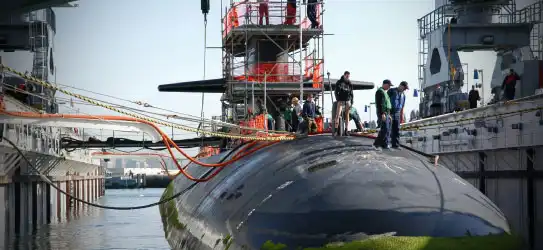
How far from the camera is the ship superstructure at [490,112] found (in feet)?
66.4

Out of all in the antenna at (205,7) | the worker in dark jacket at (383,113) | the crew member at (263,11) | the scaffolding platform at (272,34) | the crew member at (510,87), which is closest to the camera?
the worker in dark jacket at (383,113)

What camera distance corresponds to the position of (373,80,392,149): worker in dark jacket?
1384cm

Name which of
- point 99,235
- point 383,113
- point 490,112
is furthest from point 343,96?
point 99,235

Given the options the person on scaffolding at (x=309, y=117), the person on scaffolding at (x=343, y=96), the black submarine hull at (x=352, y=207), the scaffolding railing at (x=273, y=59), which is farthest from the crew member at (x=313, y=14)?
the black submarine hull at (x=352, y=207)

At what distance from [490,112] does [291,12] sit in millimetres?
11511

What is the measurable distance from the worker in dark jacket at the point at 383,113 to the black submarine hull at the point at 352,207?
25 centimetres

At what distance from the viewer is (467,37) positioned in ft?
117

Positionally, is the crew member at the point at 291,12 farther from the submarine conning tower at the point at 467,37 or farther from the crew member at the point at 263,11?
the submarine conning tower at the point at 467,37

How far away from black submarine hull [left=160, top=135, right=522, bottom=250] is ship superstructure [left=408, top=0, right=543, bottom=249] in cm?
129

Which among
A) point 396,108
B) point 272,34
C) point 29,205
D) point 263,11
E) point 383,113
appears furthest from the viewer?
point 29,205

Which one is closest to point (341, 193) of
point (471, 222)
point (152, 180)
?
point (471, 222)

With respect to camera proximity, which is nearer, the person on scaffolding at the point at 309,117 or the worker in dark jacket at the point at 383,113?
the worker in dark jacket at the point at 383,113

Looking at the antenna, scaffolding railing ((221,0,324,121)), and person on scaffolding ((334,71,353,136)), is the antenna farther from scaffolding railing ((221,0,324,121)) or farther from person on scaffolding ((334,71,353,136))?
person on scaffolding ((334,71,353,136))

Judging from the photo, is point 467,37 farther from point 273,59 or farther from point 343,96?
point 343,96
